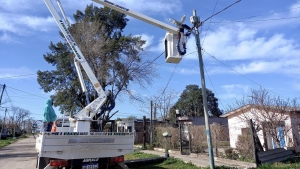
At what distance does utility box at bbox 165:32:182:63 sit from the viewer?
295 inches

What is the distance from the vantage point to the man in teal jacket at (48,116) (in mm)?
7449

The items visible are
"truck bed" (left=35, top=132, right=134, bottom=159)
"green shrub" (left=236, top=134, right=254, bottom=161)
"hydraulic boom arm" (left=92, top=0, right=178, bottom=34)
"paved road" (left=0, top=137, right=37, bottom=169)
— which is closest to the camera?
"truck bed" (left=35, top=132, right=134, bottom=159)

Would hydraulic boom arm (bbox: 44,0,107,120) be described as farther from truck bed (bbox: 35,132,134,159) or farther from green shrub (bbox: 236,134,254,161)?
green shrub (bbox: 236,134,254,161)

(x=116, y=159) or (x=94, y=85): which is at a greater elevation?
(x=94, y=85)

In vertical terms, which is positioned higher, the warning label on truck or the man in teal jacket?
the man in teal jacket

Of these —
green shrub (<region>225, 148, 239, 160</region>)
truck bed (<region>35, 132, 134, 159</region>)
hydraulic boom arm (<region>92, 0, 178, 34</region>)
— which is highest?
hydraulic boom arm (<region>92, 0, 178, 34</region>)

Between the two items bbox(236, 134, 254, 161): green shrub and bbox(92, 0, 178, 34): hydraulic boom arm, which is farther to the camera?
bbox(236, 134, 254, 161): green shrub

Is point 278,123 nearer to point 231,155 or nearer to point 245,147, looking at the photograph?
point 245,147

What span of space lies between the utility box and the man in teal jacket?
427cm

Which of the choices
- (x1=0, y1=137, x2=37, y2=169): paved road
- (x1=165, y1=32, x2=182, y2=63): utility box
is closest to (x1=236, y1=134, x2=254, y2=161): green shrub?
(x1=165, y1=32, x2=182, y2=63): utility box

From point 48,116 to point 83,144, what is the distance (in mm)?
2012

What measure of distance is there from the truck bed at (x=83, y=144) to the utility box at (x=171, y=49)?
2800mm

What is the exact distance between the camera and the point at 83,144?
20.9 ft

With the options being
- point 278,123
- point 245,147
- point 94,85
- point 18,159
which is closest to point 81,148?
point 94,85
